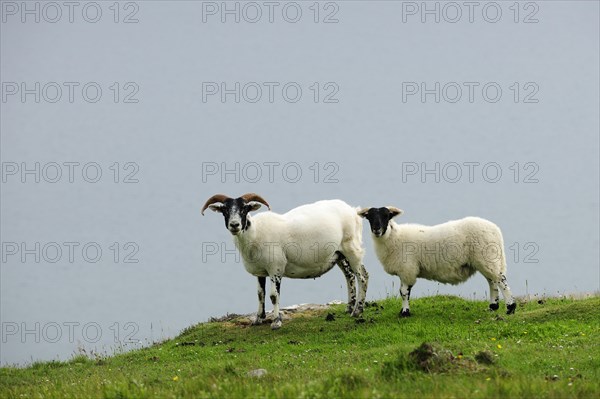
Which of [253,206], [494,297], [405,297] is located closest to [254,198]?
[253,206]

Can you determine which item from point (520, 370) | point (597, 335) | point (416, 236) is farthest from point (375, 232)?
point (520, 370)

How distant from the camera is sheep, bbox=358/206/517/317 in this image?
21.5 metres

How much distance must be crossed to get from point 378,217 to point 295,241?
257 cm

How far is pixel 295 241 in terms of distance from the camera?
2202 cm

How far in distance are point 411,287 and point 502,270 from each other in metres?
2.64

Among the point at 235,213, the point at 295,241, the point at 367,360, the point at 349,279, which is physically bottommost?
the point at 367,360

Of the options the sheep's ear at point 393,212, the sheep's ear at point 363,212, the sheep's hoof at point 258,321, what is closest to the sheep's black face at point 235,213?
the sheep's hoof at point 258,321

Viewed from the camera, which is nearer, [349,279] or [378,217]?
[378,217]

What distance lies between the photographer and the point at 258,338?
21.3 meters

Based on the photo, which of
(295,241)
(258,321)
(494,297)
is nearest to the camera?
(295,241)

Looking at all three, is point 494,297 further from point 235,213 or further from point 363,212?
point 235,213

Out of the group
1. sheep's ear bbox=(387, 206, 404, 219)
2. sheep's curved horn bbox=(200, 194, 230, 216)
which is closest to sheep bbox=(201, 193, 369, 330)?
sheep's curved horn bbox=(200, 194, 230, 216)

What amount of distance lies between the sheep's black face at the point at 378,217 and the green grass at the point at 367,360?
2.52 m

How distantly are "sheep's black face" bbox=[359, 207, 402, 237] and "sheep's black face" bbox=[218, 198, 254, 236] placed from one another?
3.73m
